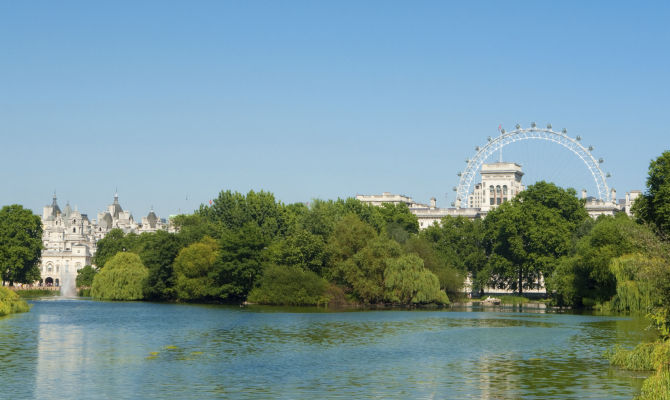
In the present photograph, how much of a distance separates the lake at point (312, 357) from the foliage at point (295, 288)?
20369mm

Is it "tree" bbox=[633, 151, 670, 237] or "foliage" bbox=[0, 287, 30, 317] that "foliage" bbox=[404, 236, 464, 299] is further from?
"foliage" bbox=[0, 287, 30, 317]

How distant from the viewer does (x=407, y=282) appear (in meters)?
87.2

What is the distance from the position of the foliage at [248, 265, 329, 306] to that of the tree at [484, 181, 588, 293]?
34.6 m

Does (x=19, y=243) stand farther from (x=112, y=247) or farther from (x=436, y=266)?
(x=436, y=266)

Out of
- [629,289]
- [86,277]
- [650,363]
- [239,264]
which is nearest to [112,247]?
[86,277]

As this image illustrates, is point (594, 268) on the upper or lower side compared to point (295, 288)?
upper

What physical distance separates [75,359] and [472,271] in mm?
94609

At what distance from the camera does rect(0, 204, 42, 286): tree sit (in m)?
126

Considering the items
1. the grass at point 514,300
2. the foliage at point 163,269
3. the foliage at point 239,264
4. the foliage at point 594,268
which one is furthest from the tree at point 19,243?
the foliage at point 594,268

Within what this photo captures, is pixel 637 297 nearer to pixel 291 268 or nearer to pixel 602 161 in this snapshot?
pixel 291 268

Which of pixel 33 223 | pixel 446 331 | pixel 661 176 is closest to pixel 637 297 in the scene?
pixel 661 176

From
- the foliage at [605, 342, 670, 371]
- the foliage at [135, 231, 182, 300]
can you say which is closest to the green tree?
the foliage at [135, 231, 182, 300]

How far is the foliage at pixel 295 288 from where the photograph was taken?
9031 centimetres

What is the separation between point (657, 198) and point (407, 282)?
1051 inches
